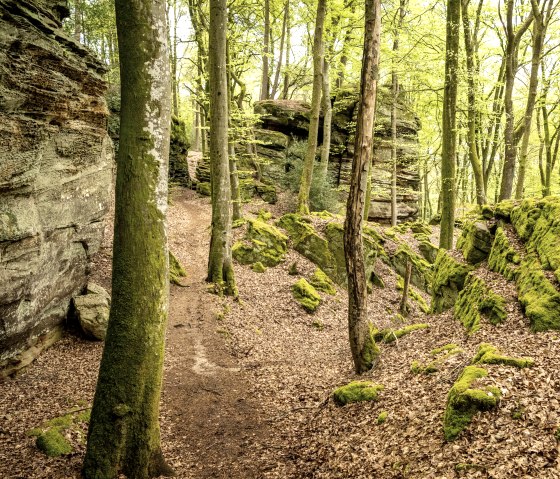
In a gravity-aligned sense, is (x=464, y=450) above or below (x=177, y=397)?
above

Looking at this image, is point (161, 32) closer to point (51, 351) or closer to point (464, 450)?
point (464, 450)

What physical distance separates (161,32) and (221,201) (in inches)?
305

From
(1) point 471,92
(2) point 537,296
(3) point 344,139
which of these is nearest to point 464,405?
(2) point 537,296

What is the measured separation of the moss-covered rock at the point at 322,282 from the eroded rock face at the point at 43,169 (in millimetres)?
7970

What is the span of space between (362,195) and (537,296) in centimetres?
355

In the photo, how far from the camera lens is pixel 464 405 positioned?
4586 millimetres

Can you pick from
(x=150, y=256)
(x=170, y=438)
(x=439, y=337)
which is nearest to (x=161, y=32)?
(x=150, y=256)

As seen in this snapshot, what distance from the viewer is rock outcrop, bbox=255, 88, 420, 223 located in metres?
24.5

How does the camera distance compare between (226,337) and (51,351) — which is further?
(226,337)

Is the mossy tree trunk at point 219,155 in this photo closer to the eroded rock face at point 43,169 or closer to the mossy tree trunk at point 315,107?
the eroded rock face at point 43,169

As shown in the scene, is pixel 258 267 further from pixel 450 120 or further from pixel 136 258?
pixel 136 258

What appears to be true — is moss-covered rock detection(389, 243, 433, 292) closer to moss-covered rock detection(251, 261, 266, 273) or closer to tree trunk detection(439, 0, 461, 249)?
tree trunk detection(439, 0, 461, 249)

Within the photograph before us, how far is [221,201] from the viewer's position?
40.2ft

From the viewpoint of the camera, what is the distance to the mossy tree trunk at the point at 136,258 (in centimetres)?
452
